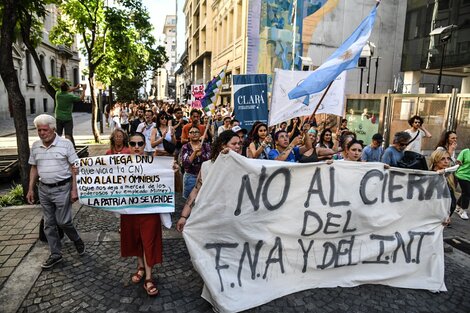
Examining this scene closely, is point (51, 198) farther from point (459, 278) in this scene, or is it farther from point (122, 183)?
point (459, 278)

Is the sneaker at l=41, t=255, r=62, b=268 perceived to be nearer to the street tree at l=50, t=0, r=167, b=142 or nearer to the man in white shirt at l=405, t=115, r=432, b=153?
the man in white shirt at l=405, t=115, r=432, b=153

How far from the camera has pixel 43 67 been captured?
122 feet

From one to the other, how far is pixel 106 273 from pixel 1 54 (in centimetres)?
416

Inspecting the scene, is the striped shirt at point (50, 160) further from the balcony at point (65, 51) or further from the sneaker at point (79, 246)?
the balcony at point (65, 51)

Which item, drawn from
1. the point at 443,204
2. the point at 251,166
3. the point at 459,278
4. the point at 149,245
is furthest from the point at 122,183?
the point at 459,278

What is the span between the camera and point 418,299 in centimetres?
359

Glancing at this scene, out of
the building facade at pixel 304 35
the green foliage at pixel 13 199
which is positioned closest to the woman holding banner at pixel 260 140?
the green foliage at pixel 13 199

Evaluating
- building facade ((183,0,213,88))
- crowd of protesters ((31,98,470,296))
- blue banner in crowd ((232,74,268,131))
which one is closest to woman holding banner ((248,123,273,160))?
crowd of protesters ((31,98,470,296))

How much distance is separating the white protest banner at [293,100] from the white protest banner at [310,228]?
212cm

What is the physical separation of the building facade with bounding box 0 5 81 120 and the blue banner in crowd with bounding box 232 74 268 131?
21478 mm

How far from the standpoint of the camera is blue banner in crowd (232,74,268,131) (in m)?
7.16

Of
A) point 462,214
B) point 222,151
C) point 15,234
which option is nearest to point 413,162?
point 462,214

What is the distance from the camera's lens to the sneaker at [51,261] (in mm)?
3910

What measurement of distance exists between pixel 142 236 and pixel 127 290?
590 millimetres
